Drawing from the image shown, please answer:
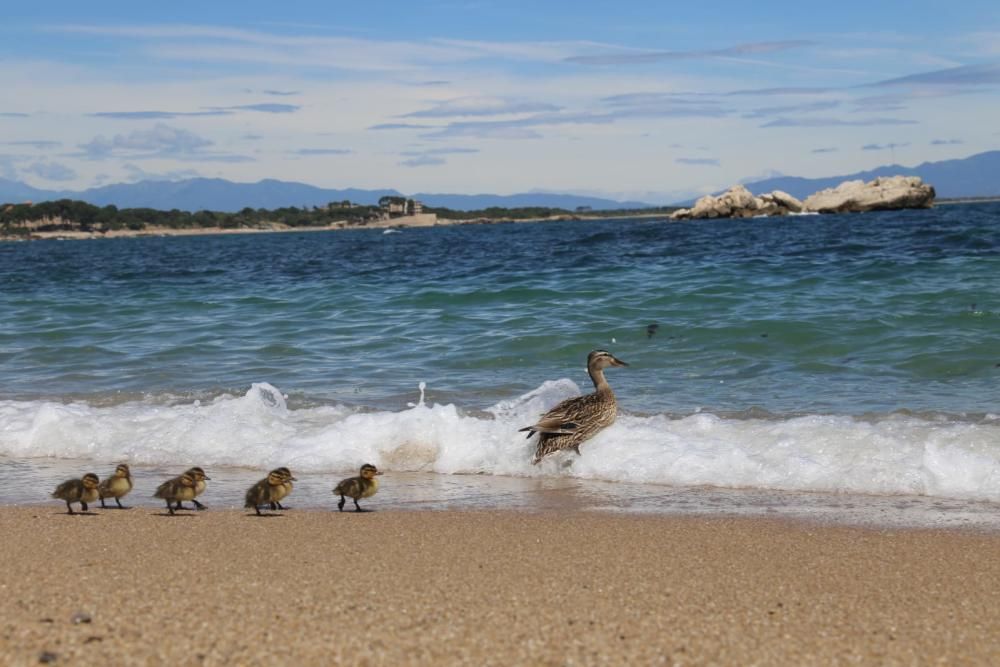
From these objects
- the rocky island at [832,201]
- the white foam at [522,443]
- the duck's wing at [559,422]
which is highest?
the rocky island at [832,201]

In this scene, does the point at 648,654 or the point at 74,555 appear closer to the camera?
the point at 648,654

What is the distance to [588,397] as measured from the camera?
1019 cm

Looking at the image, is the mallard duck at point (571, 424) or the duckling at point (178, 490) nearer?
the duckling at point (178, 490)

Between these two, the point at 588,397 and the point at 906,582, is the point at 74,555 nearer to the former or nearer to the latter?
the point at 906,582

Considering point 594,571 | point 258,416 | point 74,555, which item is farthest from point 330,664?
point 258,416

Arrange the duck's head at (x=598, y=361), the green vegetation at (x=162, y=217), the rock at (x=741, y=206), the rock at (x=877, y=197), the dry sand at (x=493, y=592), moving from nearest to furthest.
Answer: the dry sand at (x=493, y=592) → the duck's head at (x=598, y=361) → the rock at (x=877, y=197) → the rock at (x=741, y=206) → the green vegetation at (x=162, y=217)

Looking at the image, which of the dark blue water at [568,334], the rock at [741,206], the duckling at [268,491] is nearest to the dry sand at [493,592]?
the duckling at [268,491]

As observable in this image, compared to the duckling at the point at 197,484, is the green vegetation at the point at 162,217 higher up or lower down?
higher up

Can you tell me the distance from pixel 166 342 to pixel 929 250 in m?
19.3

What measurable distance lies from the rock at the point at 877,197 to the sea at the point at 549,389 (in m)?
71.0

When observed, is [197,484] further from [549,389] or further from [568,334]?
[568,334]

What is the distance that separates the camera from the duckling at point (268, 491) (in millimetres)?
7910

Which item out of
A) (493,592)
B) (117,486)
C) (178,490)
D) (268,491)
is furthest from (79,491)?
(493,592)

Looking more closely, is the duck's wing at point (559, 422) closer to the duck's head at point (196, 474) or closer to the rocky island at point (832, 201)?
the duck's head at point (196, 474)
